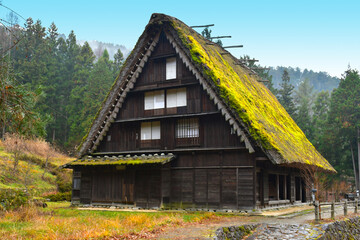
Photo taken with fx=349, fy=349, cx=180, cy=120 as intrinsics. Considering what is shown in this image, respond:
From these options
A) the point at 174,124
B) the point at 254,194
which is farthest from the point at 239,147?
the point at 174,124

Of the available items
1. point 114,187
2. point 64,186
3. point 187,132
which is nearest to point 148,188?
point 114,187

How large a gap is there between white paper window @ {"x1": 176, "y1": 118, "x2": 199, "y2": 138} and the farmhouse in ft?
0.20

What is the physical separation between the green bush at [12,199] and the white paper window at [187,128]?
9442 millimetres

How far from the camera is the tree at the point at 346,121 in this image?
1742 inches

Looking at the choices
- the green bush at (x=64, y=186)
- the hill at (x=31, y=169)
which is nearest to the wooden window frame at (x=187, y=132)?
the hill at (x=31, y=169)

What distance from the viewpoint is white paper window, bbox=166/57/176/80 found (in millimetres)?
22555

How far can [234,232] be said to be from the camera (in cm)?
1235

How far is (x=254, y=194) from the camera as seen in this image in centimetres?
1880

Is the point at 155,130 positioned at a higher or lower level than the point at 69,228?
higher

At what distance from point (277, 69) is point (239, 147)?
154 m

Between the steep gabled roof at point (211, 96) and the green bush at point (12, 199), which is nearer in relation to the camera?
the green bush at point (12, 199)

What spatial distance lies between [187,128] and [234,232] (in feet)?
32.7

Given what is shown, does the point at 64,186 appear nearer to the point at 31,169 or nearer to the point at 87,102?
the point at 31,169

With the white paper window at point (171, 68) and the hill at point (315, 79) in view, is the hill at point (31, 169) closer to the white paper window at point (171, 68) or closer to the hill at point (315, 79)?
the white paper window at point (171, 68)
